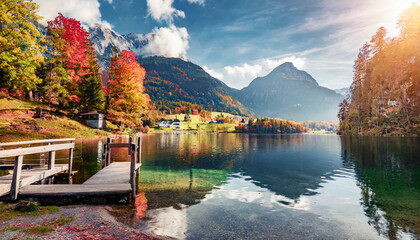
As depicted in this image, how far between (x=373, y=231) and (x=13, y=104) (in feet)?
197

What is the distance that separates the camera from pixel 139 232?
7691mm

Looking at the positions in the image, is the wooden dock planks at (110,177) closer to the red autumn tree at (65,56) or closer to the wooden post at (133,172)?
the wooden post at (133,172)

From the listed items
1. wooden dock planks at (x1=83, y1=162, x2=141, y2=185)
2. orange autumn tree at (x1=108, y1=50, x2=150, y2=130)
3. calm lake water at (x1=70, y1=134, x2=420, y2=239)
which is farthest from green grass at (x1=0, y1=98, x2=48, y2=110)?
wooden dock planks at (x1=83, y1=162, x2=141, y2=185)

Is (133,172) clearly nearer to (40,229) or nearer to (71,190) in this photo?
(71,190)

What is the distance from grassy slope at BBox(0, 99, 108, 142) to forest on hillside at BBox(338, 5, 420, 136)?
335ft

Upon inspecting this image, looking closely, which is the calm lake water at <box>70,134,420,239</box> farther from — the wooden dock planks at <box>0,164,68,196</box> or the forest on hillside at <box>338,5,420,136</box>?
the forest on hillside at <box>338,5,420,136</box>

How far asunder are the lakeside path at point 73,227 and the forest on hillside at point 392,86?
94706 millimetres

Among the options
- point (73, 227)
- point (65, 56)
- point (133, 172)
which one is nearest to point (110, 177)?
point (133, 172)

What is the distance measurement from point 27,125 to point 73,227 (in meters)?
38.4

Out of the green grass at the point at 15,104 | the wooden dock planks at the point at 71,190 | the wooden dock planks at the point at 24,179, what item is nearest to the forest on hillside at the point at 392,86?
the wooden dock planks at the point at 71,190

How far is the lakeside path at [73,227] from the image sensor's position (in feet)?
22.0

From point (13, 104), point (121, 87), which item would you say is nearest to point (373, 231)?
point (121, 87)

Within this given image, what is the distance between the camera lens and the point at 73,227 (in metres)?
7.47

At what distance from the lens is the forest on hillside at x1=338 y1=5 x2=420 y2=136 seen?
71875mm
